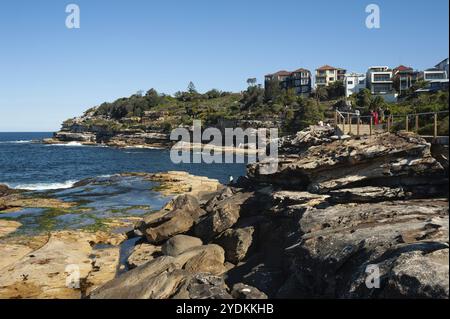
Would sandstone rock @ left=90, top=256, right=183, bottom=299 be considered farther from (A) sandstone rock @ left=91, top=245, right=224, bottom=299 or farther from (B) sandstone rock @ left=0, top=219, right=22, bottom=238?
(B) sandstone rock @ left=0, top=219, right=22, bottom=238

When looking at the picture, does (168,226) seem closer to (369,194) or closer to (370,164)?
(369,194)

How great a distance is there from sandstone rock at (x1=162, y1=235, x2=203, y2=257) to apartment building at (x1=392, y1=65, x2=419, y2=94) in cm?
10989

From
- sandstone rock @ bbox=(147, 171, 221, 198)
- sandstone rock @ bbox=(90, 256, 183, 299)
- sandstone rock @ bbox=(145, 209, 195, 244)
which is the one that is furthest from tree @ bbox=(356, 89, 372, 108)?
sandstone rock @ bbox=(90, 256, 183, 299)

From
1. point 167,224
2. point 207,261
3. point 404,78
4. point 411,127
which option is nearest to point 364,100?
point 404,78

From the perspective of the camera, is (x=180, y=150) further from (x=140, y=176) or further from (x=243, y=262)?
(x=243, y=262)

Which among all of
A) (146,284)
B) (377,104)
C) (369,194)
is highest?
(377,104)

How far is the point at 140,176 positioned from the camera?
196ft

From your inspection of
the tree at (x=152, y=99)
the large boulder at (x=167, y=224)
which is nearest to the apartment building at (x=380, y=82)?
the tree at (x=152, y=99)

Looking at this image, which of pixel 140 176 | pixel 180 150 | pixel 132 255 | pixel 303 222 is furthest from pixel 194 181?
pixel 180 150

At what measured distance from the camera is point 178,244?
2306 centimetres

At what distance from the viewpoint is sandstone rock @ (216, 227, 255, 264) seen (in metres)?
21.1

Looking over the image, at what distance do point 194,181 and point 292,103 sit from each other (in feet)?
265

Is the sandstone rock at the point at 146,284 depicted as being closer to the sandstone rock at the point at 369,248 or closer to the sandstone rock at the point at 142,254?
the sandstone rock at the point at 142,254

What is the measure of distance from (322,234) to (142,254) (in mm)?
11340
